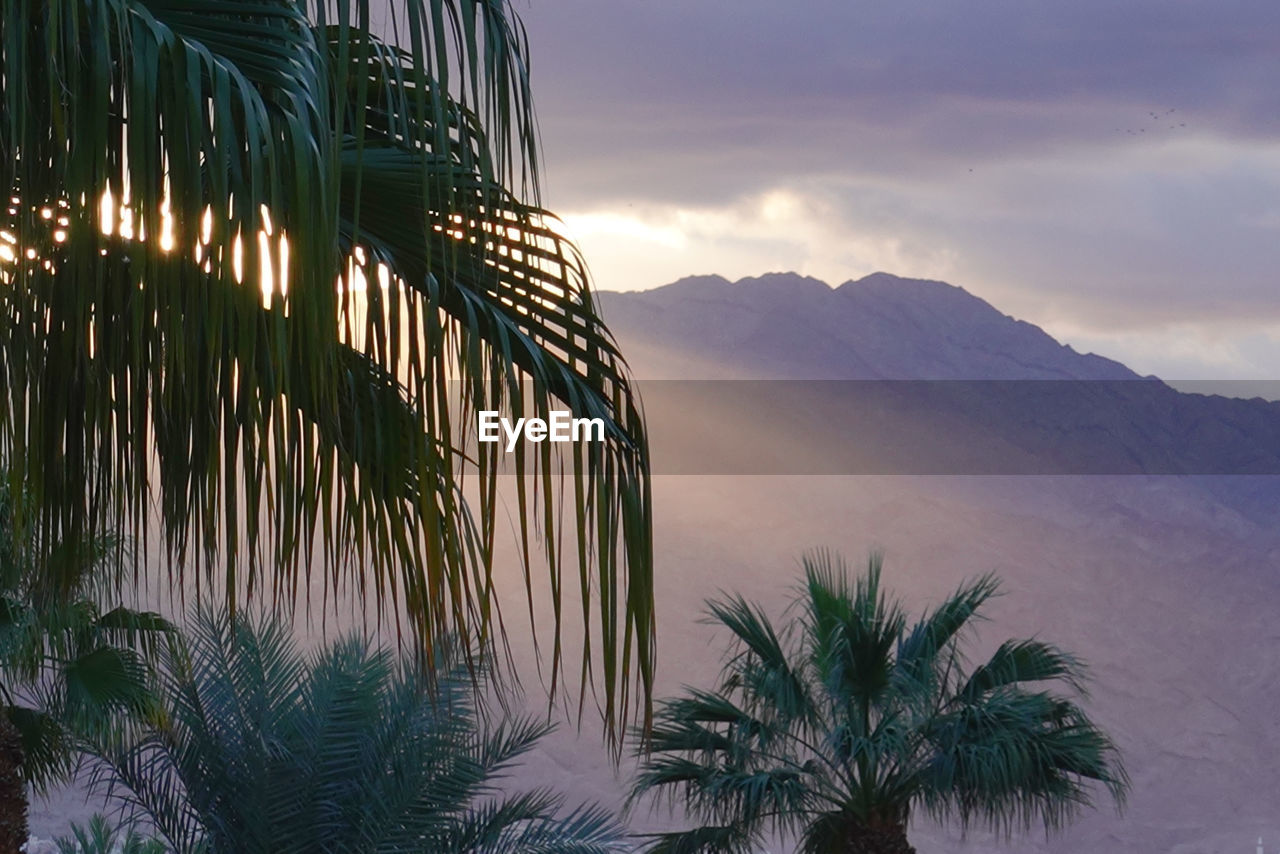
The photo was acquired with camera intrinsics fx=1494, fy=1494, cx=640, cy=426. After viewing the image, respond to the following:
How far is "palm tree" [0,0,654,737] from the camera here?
4.54 ft

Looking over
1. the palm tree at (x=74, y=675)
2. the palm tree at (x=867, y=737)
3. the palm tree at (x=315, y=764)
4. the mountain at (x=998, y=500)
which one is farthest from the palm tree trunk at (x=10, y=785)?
the mountain at (x=998, y=500)

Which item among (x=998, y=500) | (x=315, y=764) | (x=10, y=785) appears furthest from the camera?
(x=998, y=500)

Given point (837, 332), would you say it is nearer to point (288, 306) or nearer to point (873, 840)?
point (873, 840)

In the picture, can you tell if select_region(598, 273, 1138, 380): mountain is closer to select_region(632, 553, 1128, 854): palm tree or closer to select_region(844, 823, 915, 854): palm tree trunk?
select_region(632, 553, 1128, 854): palm tree

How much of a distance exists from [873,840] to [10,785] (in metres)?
5.21

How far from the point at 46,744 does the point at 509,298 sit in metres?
8.41

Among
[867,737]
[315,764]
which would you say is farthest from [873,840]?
[315,764]

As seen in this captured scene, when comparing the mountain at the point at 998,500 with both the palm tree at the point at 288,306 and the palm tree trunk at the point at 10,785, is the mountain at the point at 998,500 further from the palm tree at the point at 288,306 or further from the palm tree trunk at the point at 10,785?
the palm tree at the point at 288,306

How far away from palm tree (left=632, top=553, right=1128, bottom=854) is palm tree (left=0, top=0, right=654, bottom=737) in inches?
298

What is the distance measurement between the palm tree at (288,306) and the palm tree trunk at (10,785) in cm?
725

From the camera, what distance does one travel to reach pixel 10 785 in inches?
327

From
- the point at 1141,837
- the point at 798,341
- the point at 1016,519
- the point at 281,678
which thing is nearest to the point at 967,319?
the point at 798,341

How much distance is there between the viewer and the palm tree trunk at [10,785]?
27.1ft

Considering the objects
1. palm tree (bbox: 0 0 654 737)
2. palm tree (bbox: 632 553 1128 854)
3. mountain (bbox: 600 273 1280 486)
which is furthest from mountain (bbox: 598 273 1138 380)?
palm tree (bbox: 0 0 654 737)
